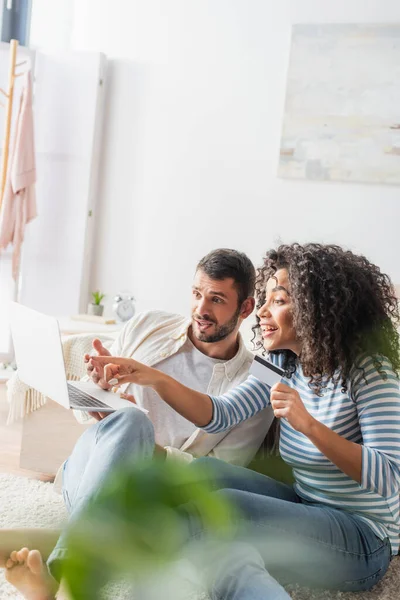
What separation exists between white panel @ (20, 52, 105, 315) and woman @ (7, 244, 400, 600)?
2.66 metres

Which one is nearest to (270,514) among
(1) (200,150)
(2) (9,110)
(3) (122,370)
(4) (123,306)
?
(3) (122,370)

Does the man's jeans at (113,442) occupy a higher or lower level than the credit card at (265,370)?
lower

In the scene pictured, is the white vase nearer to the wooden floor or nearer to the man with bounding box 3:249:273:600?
the wooden floor

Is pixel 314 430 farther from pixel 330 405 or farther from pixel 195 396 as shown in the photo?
pixel 195 396

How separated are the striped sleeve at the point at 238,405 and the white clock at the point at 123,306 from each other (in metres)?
1.87

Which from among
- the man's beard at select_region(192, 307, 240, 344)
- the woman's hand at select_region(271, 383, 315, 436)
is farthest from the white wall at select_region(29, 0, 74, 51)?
the woman's hand at select_region(271, 383, 315, 436)

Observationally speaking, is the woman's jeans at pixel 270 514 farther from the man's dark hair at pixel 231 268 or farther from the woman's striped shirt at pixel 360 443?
the man's dark hair at pixel 231 268

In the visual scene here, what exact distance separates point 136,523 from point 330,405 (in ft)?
4.03

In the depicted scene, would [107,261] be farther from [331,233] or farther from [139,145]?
[331,233]

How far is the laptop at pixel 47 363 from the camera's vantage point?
126 cm

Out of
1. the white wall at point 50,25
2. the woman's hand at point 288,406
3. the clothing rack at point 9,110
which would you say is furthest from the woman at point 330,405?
the white wall at point 50,25

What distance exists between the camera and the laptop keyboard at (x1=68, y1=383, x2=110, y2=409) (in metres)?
1.38

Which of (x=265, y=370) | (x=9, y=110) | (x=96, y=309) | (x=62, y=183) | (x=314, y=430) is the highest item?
(x=9, y=110)

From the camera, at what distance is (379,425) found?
4.52 feet
